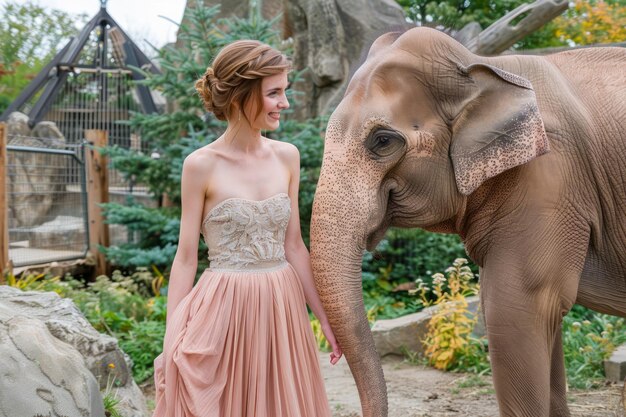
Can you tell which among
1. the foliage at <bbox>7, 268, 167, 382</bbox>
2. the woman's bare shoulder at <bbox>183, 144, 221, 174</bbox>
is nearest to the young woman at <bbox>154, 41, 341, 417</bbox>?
the woman's bare shoulder at <bbox>183, 144, 221, 174</bbox>

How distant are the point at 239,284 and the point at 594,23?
12527 millimetres

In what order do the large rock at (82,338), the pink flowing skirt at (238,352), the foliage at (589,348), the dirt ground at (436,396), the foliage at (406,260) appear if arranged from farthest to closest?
the foliage at (406,260) < the foliage at (589,348) < the dirt ground at (436,396) < the large rock at (82,338) < the pink flowing skirt at (238,352)

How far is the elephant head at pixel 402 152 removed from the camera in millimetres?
2771

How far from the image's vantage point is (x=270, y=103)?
2816 millimetres

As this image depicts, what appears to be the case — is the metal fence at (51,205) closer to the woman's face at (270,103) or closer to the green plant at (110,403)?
the green plant at (110,403)

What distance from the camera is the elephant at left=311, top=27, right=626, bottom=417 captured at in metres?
2.79

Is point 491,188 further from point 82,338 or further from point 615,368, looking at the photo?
point 615,368

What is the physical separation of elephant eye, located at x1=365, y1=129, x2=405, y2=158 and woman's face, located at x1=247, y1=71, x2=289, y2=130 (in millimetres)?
347

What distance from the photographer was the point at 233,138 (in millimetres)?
2902

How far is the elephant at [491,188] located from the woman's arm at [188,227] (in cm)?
44

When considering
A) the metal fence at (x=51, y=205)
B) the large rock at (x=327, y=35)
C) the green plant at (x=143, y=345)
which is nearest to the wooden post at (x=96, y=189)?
the metal fence at (x=51, y=205)

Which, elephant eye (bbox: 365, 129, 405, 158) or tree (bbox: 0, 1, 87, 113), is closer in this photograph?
A: elephant eye (bbox: 365, 129, 405, 158)

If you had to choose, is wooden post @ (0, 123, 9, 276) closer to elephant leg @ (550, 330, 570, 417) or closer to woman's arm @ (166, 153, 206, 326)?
woman's arm @ (166, 153, 206, 326)

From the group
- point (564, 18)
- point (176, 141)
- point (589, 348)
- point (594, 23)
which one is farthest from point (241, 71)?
point (564, 18)
